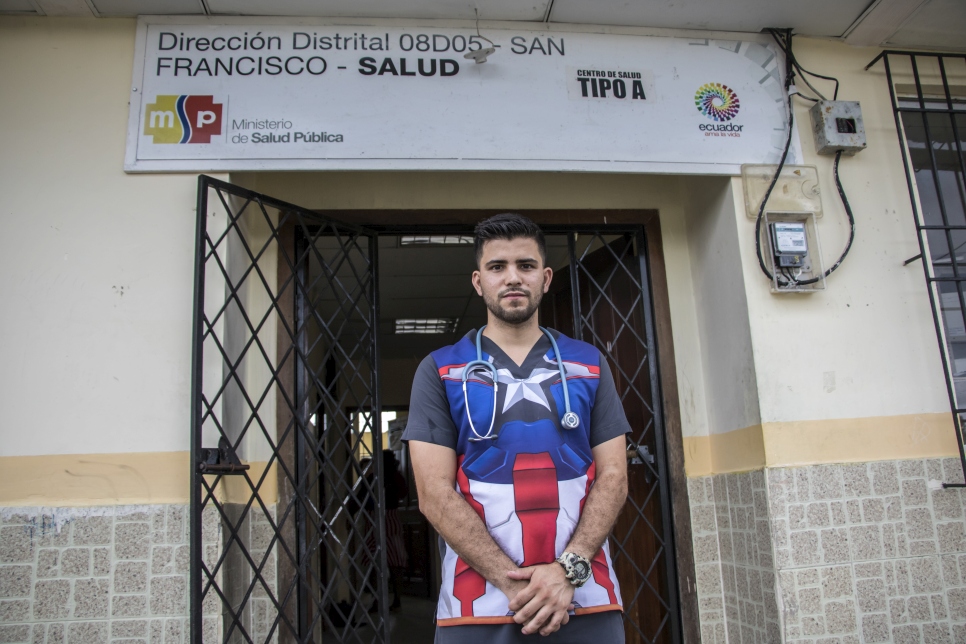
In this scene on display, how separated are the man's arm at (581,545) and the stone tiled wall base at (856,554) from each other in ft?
4.44

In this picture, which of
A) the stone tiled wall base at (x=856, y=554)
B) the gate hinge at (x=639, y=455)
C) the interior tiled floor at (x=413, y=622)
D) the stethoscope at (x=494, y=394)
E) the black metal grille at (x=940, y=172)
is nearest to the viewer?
the stethoscope at (x=494, y=394)

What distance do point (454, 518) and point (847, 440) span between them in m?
2.06

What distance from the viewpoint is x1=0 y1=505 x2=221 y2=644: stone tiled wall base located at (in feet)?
8.66

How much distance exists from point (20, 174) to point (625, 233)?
2.76 meters

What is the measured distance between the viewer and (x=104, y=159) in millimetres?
2990

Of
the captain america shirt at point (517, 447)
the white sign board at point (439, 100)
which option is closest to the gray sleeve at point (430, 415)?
the captain america shirt at point (517, 447)

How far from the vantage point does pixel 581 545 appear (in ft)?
5.74

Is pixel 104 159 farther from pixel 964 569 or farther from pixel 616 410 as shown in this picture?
pixel 964 569

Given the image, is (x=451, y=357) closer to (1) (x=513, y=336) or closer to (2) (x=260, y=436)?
(1) (x=513, y=336)

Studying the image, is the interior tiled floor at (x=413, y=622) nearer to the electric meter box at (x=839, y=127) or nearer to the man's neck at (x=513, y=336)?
the man's neck at (x=513, y=336)

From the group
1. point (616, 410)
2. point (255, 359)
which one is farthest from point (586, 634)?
point (255, 359)

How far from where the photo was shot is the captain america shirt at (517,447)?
1.74 metres

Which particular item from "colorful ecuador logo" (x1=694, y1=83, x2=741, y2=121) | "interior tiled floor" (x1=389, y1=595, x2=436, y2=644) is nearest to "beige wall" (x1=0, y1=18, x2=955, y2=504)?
"colorful ecuador logo" (x1=694, y1=83, x2=741, y2=121)

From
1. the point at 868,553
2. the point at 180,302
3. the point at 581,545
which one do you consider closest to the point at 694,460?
the point at 868,553
